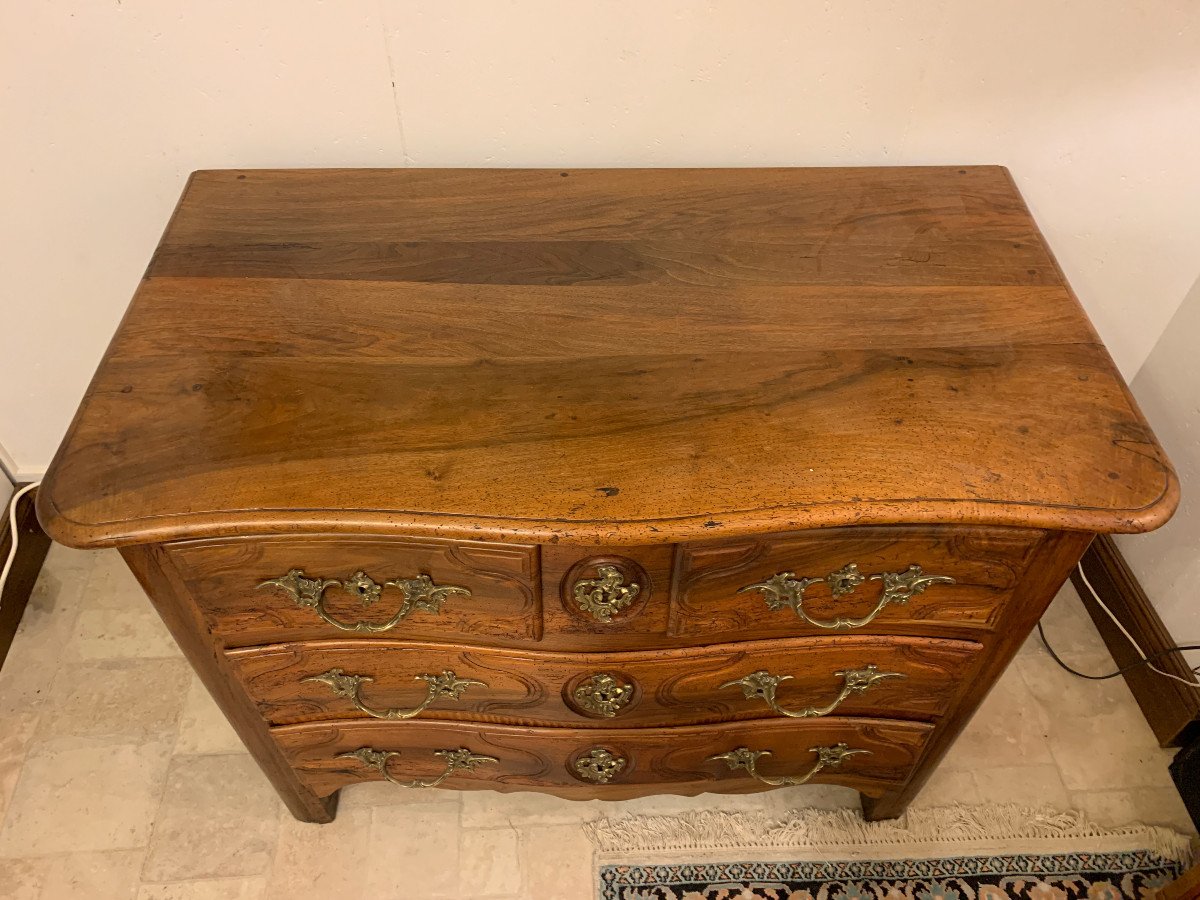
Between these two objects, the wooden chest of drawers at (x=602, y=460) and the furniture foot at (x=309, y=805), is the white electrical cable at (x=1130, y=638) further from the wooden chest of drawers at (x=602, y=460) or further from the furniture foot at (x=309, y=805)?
the furniture foot at (x=309, y=805)

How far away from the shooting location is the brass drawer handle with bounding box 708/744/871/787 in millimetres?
1146

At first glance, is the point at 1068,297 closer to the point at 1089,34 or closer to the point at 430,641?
the point at 1089,34

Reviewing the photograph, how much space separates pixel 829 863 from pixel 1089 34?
3.85 feet

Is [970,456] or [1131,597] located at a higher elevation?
[970,456]

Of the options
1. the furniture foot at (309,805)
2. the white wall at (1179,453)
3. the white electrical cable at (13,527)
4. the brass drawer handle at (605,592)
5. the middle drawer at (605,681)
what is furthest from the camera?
the white electrical cable at (13,527)

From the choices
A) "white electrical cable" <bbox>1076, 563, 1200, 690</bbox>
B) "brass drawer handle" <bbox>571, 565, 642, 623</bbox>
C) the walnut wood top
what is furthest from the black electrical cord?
A: "brass drawer handle" <bbox>571, 565, 642, 623</bbox>

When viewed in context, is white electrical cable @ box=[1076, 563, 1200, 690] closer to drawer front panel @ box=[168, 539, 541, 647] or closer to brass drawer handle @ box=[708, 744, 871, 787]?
brass drawer handle @ box=[708, 744, 871, 787]

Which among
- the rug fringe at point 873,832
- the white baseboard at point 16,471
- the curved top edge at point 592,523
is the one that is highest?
the curved top edge at point 592,523

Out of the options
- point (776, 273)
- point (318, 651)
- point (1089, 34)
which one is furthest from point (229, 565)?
point (1089, 34)

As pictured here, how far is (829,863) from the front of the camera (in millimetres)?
1318

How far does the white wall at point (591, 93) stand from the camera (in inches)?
42.2

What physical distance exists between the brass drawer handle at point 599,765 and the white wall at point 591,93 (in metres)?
0.78

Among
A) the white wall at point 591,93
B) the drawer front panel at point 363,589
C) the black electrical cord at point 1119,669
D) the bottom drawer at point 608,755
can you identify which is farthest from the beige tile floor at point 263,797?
the white wall at point 591,93

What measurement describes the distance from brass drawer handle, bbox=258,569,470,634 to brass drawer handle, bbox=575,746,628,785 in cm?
37
